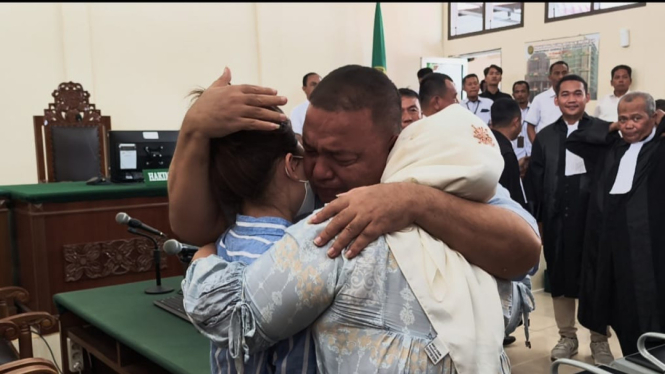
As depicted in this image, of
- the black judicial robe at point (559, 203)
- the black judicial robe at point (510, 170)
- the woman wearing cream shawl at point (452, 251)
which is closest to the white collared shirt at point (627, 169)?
the black judicial robe at point (559, 203)

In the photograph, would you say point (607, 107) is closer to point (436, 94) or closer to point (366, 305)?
point (436, 94)

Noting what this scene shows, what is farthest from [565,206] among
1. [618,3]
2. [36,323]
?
[618,3]

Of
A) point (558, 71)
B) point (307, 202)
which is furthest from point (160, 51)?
point (307, 202)

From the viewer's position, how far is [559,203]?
345cm

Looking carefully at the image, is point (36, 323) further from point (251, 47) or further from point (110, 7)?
point (251, 47)

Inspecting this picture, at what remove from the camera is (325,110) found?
0.83 metres

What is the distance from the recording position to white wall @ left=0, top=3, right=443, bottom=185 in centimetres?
598

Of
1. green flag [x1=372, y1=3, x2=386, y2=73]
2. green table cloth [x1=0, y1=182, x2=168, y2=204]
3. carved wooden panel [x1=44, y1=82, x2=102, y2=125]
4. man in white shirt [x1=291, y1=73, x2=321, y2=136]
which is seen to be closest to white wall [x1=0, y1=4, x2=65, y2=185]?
carved wooden panel [x1=44, y1=82, x2=102, y2=125]

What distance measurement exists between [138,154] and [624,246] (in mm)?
3176

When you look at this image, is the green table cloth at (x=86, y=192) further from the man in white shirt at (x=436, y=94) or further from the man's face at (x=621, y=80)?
the man's face at (x=621, y=80)

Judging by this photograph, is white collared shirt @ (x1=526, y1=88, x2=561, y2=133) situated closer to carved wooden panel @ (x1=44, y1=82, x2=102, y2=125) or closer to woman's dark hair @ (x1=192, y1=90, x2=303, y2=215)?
carved wooden panel @ (x1=44, y1=82, x2=102, y2=125)

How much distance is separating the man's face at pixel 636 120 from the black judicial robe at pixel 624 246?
6cm

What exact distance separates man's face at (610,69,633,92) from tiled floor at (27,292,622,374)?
3375mm

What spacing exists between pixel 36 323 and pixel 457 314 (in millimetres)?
1906
